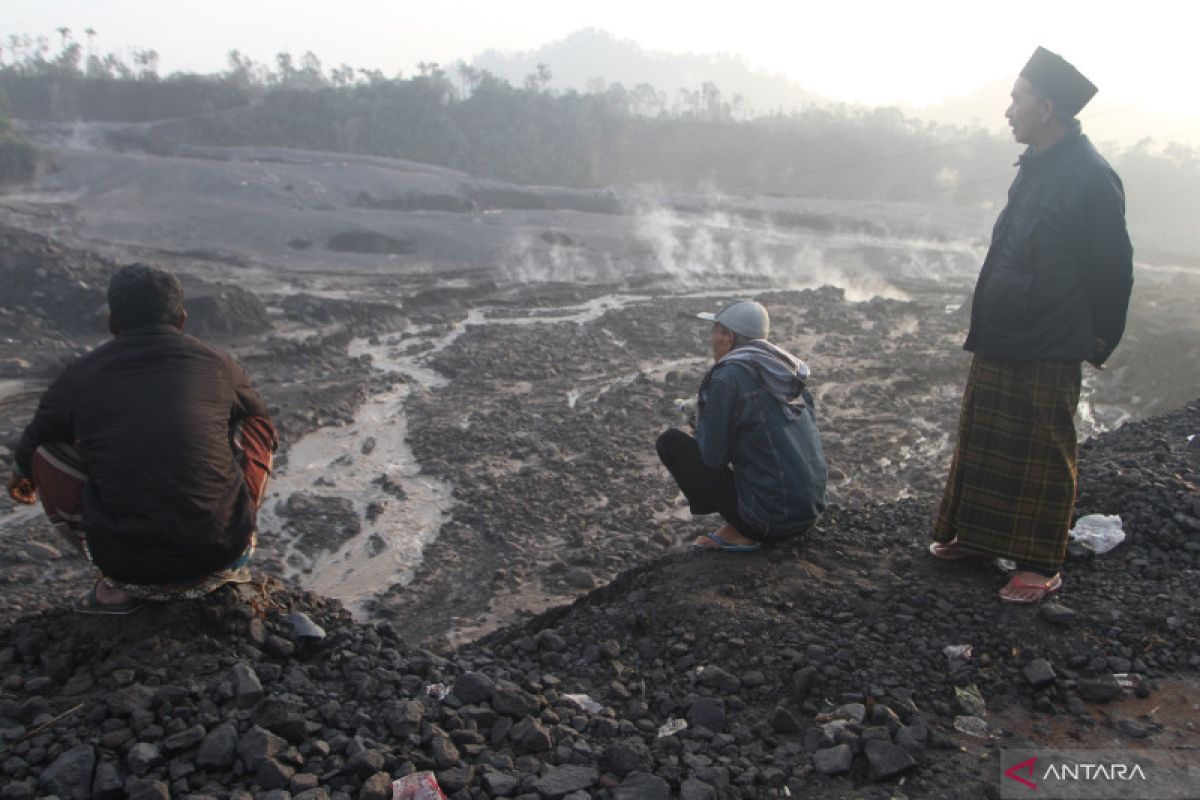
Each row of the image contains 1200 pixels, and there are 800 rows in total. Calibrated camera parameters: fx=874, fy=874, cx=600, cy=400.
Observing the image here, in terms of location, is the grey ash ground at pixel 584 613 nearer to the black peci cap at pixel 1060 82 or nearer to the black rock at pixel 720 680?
the black rock at pixel 720 680

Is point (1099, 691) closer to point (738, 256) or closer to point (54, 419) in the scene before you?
point (54, 419)

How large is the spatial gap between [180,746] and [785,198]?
38889 millimetres

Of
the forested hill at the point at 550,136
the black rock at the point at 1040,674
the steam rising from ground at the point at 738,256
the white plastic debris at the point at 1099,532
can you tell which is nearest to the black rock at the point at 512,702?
the black rock at the point at 1040,674

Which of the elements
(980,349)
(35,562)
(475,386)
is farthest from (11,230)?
(980,349)

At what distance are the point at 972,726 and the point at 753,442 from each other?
4.59ft

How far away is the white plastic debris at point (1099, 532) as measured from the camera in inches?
147

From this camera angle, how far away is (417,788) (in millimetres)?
2354

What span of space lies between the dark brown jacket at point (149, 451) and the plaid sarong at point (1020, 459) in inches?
110

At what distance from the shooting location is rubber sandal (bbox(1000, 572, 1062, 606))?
326cm

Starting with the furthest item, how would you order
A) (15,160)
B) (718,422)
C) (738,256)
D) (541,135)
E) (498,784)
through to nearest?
(541,135), (15,160), (738,256), (718,422), (498,784)

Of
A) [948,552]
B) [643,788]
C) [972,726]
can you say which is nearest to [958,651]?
[972,726]

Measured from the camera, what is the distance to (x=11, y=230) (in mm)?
12977

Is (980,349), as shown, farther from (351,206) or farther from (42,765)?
(351,206)

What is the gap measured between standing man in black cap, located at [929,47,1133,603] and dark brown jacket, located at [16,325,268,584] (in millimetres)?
2860
